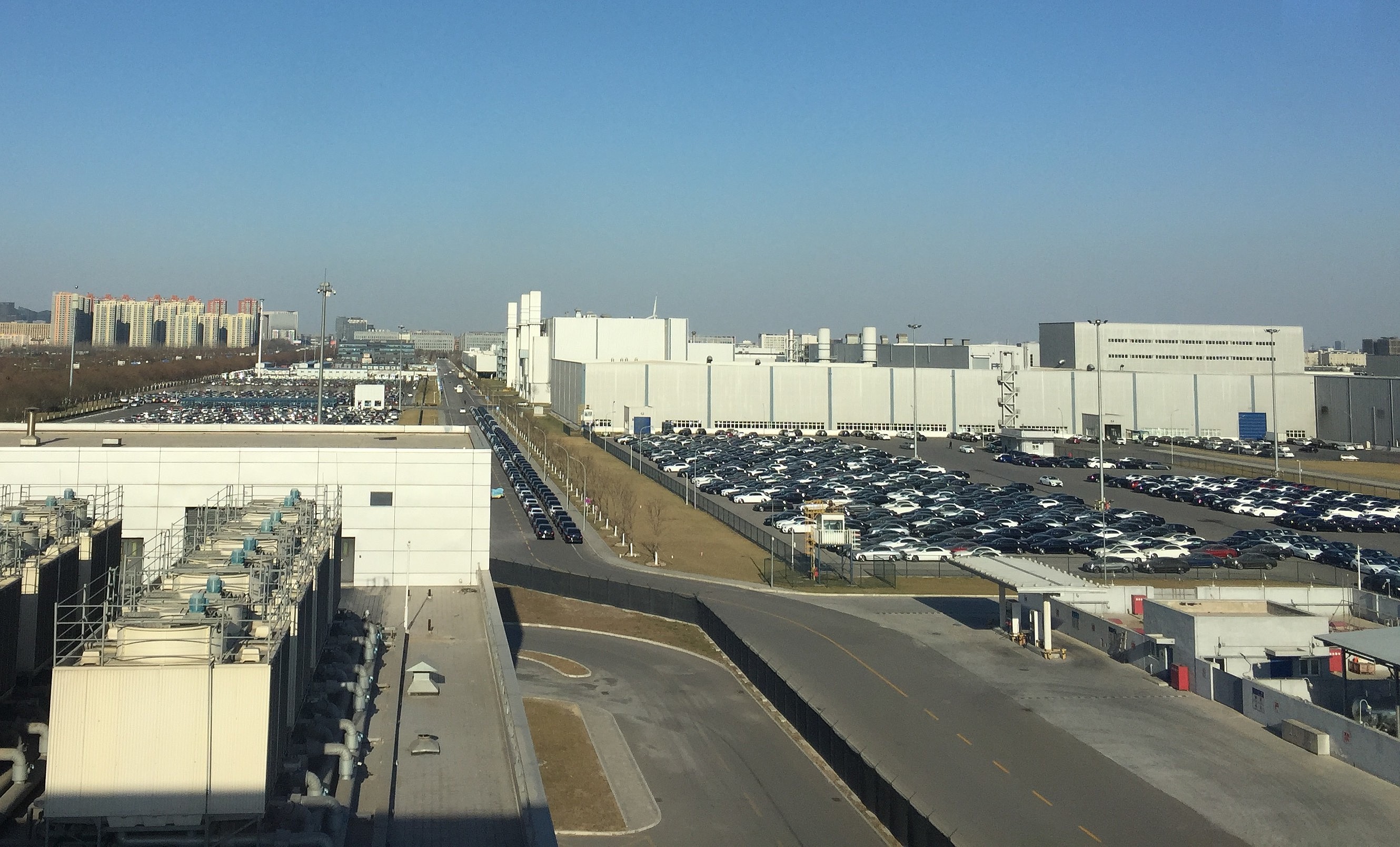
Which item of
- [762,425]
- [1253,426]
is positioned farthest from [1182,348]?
[762,425]

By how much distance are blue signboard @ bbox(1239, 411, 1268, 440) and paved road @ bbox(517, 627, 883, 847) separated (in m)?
67.1

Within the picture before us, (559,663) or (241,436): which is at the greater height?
(241,436)

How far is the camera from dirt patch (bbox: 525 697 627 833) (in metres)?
15.9

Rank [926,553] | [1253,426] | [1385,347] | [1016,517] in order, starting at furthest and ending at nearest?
[1385,347], [1253,426], [1016,517], [926,553]

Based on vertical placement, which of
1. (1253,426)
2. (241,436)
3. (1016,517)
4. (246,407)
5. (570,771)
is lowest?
(570,771)

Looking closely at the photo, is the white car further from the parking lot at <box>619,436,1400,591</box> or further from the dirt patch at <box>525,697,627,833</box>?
the dirt patch at <box>525,697,627,833</box>

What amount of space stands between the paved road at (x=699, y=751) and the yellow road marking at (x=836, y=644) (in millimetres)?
2756

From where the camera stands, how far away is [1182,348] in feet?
306

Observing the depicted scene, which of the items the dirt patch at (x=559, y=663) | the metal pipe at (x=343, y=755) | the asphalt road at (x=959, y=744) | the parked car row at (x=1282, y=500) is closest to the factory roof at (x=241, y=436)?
the dirt patch at (x=559, y=663)

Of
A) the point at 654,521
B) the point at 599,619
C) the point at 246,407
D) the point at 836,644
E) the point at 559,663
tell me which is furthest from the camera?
the point at 246,407

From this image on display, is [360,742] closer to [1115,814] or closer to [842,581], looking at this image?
[1115,814]

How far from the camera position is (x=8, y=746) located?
32.7 feet

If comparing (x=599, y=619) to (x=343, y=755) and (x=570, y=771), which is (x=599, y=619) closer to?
(x=570, y=771)

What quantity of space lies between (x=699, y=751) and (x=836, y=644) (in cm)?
715
